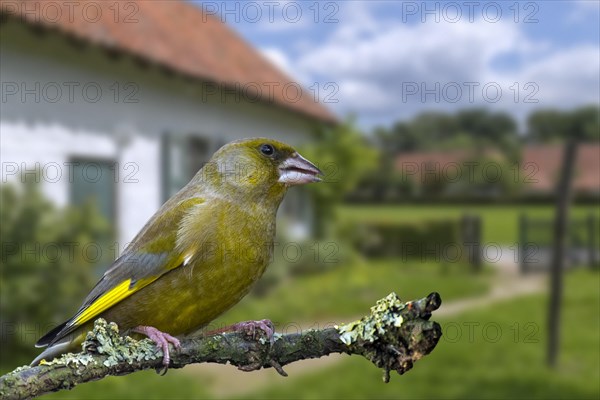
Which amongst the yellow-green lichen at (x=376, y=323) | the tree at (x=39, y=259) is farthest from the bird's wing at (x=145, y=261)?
the tree at (x=39, y=259)

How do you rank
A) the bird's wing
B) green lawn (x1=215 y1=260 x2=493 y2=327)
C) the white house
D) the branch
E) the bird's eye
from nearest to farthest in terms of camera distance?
the branch → the bird's eye → the bird's wing → the white house → green lawn (x1=215 y1=260 x2=493 y2=327)

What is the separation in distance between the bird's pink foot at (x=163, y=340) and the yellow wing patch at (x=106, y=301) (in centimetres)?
16

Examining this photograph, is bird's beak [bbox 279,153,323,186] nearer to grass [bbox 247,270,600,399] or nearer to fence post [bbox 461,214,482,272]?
grass [bbox 247,270,600,399]

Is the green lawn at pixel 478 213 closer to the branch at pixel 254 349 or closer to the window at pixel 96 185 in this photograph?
the window at pixel 96 185

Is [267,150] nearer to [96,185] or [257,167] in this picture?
[257,167]

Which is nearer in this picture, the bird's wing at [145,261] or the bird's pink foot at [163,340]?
the bird's pink foot at [163,340]

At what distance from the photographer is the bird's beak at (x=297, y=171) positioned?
173 centimetres

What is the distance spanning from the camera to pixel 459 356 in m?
15.8

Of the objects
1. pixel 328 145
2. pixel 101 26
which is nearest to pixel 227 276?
pixel 101 26

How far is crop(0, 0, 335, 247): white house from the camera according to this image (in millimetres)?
9547

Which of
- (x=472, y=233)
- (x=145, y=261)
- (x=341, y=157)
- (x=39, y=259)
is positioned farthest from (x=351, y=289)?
(x=145, y=261)

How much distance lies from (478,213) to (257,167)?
38.5 m

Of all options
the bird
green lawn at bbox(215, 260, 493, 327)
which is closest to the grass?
green lawn at bbox(215, 260, 493, 327)

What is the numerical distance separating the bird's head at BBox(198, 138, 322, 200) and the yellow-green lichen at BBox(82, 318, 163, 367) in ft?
1.89
